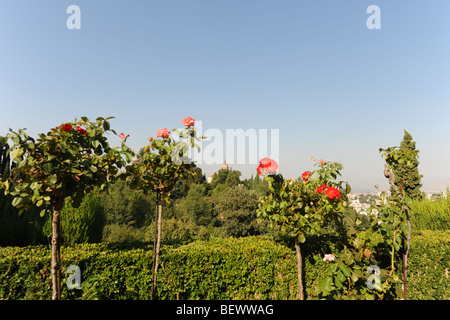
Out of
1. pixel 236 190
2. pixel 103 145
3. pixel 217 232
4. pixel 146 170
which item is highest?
pixel 103 145

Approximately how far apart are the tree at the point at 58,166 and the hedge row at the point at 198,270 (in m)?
1.18

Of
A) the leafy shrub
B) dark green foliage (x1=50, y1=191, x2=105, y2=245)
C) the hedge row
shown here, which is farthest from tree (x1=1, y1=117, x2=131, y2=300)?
the leafy shrub

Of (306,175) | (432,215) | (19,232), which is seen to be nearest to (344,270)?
(306,175)

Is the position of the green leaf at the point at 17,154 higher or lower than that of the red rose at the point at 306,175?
higher

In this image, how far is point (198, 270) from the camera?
4.47 meters

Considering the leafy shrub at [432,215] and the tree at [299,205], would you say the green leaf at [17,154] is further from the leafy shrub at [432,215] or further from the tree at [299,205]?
the leafy shrub at [432,215]

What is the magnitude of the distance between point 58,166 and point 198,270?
9.96 feet

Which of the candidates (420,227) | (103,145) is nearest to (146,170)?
(103,145)

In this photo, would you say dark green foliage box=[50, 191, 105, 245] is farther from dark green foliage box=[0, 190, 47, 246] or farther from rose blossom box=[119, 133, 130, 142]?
rose blossom box=[119, 133, 130, 142]

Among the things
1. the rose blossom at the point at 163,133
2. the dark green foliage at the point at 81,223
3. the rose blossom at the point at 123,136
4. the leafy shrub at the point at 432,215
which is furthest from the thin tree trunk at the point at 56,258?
the leafy shrub at the point at 432,215

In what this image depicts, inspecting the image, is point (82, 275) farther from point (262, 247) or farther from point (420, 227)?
point (420, 227)

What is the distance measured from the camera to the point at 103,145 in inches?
133

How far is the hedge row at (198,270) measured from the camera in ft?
12.6

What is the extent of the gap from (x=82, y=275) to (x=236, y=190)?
29974mm
